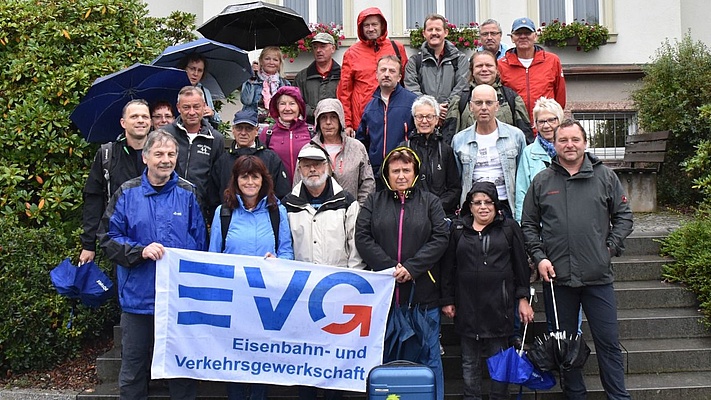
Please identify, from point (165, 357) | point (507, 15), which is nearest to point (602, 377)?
point (165, 357)

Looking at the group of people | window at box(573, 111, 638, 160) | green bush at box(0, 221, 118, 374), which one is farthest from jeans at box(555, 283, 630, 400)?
window at box(573, 111, 638, 160)

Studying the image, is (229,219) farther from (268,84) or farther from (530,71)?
(530,71)

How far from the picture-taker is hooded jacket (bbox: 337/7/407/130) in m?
7.36

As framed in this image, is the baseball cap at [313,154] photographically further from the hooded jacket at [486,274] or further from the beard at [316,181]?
the hooded jacket at [486,274]

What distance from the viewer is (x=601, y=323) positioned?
5262mm

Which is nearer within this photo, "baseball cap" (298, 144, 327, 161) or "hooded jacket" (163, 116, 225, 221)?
"baseball cap" (298, 144, 327, 161)

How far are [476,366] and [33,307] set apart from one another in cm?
404

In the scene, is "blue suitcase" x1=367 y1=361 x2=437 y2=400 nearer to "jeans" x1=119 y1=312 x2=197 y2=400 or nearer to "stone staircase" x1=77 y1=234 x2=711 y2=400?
"stone staircase" x1=77 y1=234 x2=711 y2=400

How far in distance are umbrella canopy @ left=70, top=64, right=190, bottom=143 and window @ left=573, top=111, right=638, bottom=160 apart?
982 cm

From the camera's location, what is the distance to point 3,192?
22.7ft

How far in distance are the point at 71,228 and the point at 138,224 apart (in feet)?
8.08

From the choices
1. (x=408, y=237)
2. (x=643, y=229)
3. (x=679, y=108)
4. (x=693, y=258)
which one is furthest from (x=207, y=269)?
(x=679, y=108)

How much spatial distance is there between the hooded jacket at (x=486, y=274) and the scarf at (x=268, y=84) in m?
3.12

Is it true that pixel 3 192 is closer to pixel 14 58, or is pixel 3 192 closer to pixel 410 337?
pixel 14 58
